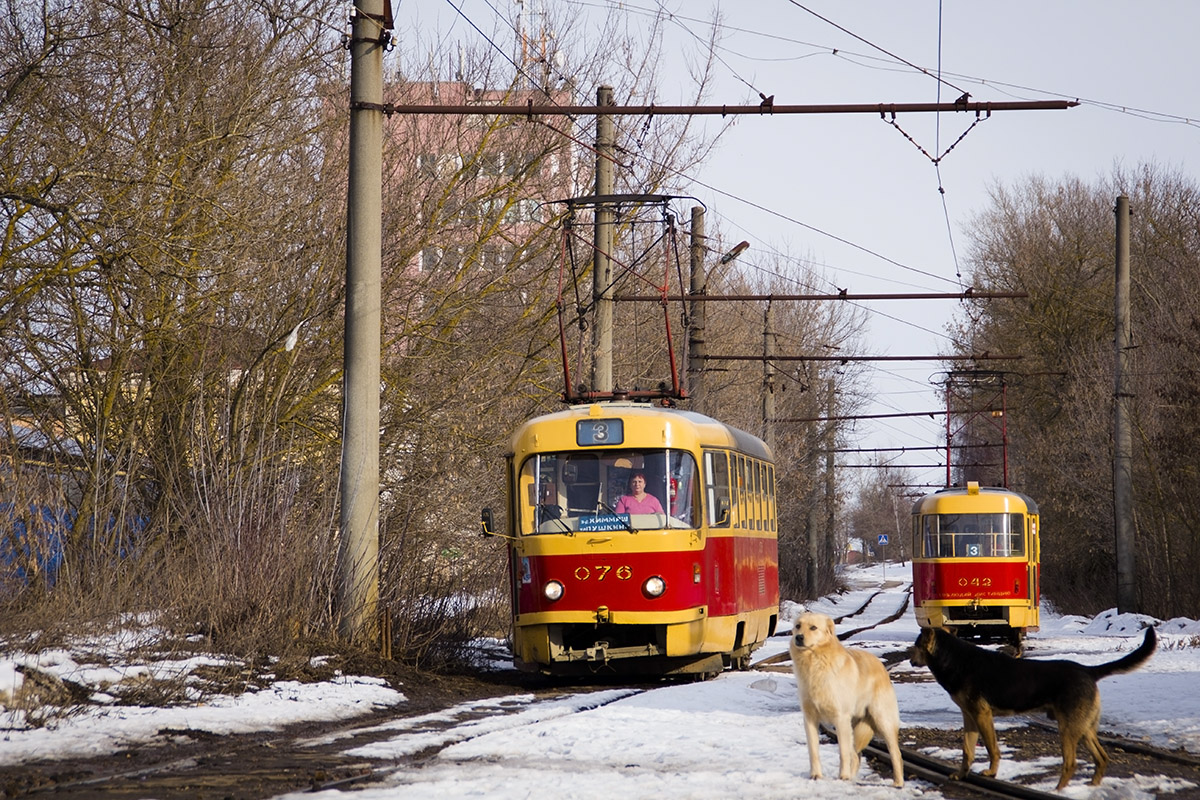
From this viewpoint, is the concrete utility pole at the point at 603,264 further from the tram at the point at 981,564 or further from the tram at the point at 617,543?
the tram at the point at 981,564

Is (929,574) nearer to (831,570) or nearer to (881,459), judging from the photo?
(831,570)

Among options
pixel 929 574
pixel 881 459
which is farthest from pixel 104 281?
pixel 881 459

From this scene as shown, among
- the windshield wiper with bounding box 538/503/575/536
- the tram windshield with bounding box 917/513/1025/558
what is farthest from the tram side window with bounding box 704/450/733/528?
the tram windshield with bounding box 917/513/1025/558

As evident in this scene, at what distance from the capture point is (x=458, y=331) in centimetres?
2278

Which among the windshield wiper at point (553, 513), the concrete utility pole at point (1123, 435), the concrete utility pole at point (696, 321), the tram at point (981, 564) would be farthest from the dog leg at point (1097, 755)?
the concrete utility pole at point (1123, 435)

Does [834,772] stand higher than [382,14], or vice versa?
[382,14]

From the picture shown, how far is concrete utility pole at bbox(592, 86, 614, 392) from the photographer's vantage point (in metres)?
22.4

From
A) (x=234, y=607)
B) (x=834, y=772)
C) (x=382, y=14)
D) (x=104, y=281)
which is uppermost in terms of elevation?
(x=382, y=14)

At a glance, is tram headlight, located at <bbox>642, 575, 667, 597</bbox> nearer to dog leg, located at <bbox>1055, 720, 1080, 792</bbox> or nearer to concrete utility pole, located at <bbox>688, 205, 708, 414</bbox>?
dog leg, located at <bbox>1055, 720, 1080, 792</bbox>

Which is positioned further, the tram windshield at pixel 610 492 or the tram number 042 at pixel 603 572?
the tram windshield at pixel 610 492

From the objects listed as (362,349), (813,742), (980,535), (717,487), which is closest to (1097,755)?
(813,742)

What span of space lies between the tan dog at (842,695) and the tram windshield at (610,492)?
6.95 meters

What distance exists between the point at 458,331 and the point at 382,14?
7257 millimetres

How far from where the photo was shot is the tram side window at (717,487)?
16.6 meters
